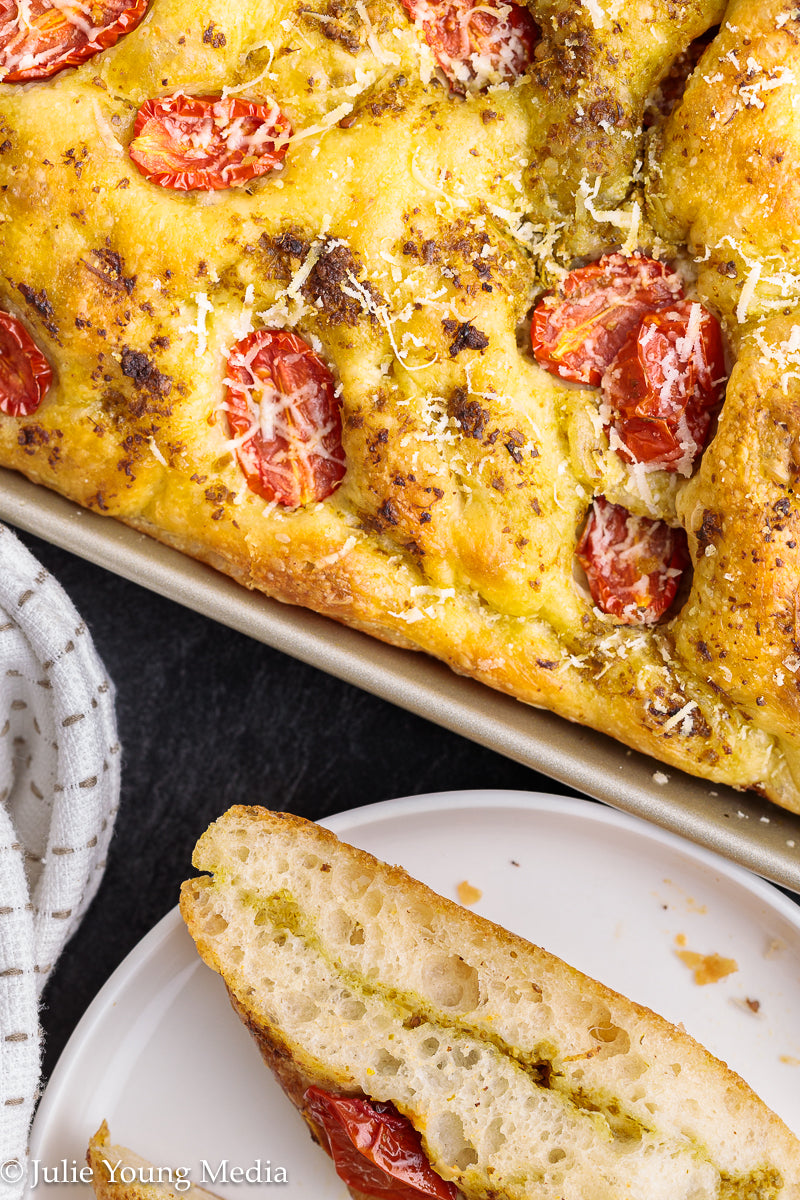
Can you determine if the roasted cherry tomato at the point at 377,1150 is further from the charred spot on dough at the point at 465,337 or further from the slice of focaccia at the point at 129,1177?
the charred spot on dough at the point at 465,337

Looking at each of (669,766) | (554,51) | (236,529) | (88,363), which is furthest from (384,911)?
(554,51)

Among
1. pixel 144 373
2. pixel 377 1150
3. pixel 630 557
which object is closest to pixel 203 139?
pixel 144 373

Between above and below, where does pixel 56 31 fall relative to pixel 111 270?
above

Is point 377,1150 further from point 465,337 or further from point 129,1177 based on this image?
point 465,337

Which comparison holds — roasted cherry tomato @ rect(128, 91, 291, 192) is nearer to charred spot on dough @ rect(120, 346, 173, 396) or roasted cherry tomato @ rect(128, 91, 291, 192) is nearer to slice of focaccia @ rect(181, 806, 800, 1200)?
charred spot on dough @ rect(120, 346, 173, 396)

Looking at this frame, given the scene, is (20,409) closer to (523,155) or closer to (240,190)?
(240,190)

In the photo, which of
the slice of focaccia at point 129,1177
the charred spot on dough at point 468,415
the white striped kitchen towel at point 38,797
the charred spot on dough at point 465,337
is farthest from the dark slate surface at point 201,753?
the charred spot on dough at point 465,337

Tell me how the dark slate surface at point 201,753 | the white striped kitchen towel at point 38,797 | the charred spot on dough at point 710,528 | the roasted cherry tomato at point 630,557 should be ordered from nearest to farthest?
the charred spot on dough at point 710,528 → the roasted cherry tomato at point 630,557 → the white striped kitchen towel at point 38,797 → the dark slate surface at point 201,753
